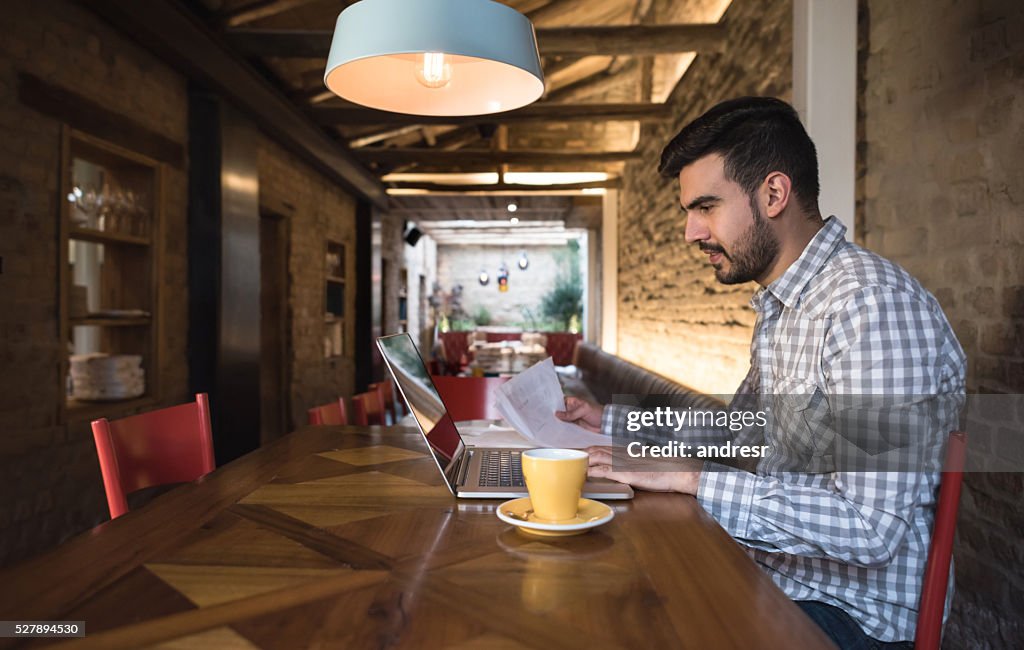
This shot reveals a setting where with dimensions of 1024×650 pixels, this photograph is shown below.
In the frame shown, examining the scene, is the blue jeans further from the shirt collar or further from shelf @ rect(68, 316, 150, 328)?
shelf @ rect(68, 316, 150, 328)

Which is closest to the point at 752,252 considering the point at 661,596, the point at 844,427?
the point at 844,427

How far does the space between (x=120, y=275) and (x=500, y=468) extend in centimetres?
309

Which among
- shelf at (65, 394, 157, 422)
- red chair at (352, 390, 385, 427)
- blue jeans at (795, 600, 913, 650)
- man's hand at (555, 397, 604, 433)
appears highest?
man's hand at (555, 397, 604, 433)

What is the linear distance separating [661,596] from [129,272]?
12.0ft

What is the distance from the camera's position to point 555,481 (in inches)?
38.8

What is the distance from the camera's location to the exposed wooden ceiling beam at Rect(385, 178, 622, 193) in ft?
26.4

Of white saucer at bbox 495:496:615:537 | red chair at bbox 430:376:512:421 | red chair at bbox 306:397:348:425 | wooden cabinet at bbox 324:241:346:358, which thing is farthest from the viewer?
wooden cabinet at bbox 324:241:346:358

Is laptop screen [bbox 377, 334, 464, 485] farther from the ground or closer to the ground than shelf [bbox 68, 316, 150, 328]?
closer to the ground

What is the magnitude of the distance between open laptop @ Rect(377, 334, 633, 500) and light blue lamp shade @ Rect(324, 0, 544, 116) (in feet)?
1.99

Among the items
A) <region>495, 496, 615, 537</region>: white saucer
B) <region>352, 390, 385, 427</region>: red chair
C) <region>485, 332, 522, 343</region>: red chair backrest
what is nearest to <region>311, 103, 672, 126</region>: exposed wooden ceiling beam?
<region>352, 390, 385, 427</region>: red chair

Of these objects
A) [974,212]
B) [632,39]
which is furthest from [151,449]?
[632,39]

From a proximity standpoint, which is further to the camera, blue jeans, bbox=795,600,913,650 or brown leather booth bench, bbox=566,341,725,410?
brown leather booth bench, bbox=566,341,725,410

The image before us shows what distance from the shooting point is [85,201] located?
322 centimetres

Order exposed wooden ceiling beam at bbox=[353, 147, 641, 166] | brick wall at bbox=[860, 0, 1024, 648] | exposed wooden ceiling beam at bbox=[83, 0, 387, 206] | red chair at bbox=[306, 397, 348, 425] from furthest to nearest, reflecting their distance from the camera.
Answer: exposed wooden ceiling beam at bbox=[353, 147, 641, 166] < exposed wooden ceiling beam at bbox=[83, 0, 387, 206] < red chair at bbox=[306, 397, 348, 425] < brick wall at bbox=[860, 0, 1024, 648]
